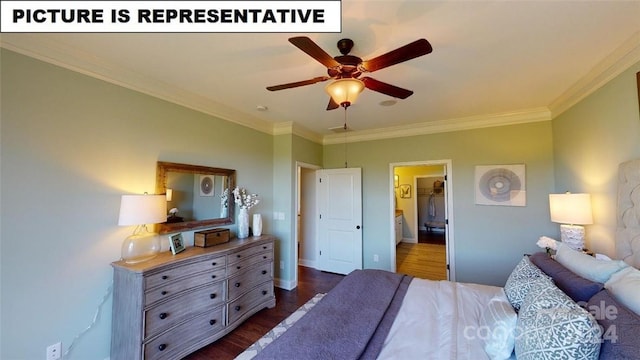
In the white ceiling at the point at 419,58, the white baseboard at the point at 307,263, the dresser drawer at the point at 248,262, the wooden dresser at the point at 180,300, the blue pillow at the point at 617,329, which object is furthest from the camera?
the white baseboard at the point at 307,263

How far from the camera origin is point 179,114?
2.68 metres

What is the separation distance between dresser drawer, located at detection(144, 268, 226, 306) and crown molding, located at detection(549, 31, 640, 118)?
3859 mm

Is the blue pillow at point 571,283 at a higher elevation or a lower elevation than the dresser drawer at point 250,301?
higher

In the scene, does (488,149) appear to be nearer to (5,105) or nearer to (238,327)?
(238,327)

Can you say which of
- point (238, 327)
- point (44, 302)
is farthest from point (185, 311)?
point (44, 302)

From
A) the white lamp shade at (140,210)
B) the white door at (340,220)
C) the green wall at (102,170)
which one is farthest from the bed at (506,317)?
the white door at (340,220)

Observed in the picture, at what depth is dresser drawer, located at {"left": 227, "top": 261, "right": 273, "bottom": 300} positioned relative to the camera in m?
2.63

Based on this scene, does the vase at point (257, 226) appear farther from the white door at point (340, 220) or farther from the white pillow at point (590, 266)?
the white pillow at point (590, 266)

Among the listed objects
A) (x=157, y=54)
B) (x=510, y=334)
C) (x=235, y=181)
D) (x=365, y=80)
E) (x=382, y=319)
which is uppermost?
(x=157, y=54)

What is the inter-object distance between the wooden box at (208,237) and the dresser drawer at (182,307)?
0.44 m

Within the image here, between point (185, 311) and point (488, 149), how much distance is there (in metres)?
4.14

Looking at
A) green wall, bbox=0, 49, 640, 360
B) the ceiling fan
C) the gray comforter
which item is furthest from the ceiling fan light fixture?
green wall, bbox=0, 49, 640, 360

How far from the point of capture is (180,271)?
217 centimetres

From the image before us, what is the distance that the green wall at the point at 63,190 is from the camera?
1.66 meters
